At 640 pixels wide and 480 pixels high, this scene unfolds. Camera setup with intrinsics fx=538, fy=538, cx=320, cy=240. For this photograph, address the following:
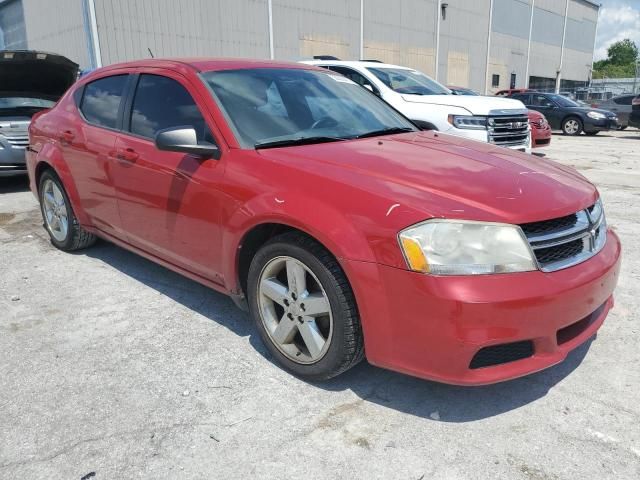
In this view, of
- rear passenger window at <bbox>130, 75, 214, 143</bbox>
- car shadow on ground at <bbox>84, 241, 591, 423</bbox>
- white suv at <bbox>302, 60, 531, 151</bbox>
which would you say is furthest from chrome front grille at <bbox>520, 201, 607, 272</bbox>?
white suv at <bbox>302, 60, 531, 151</bbox>

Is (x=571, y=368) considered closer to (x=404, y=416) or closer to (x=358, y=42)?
(x=404, y=416)

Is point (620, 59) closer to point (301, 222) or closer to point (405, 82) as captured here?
point (405, 82)

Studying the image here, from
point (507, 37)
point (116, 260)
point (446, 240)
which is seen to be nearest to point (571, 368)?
point (446, 240)

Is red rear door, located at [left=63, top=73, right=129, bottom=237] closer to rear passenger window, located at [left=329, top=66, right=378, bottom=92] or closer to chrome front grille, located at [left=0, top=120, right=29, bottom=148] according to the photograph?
chrome front grille, located at [left=0, top=120, right=29, bottom=148]

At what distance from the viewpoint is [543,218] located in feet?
7.60

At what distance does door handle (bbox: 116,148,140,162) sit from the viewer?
352cm

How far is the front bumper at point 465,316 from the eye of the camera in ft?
7.02

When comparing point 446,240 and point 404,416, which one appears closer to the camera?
point 446,240

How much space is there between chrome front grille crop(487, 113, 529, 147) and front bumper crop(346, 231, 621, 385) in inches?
234

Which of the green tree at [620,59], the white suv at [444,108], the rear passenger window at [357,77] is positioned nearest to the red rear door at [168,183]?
the white suv at [444,108]

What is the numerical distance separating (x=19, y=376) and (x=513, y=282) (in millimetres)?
2543

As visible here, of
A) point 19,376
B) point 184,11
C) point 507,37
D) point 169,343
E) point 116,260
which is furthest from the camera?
point 507,37

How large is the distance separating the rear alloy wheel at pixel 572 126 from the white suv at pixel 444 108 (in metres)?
10.1

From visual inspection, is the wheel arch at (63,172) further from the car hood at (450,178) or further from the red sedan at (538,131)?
the red sedan at (538,131)
